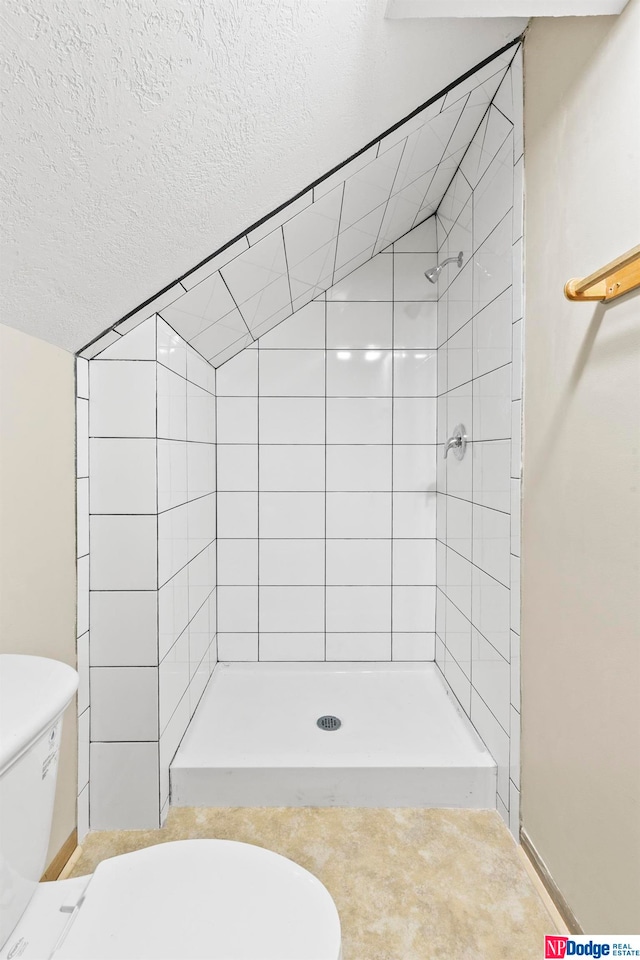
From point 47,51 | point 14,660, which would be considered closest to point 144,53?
point 47,51

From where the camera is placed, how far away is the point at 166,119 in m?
0.80

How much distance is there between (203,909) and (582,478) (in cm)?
104

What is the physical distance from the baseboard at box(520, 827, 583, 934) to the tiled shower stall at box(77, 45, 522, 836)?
0.09m

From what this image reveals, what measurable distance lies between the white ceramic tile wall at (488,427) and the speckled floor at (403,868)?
0.16m

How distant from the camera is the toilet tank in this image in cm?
79

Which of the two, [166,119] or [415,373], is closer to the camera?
[166,119]

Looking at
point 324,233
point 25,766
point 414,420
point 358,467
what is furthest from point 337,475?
point 25,766

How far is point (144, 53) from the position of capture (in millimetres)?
681

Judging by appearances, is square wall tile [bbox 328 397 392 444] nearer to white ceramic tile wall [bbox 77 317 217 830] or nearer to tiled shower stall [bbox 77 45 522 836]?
tiled shower stall [bbox 77 45 522 836]

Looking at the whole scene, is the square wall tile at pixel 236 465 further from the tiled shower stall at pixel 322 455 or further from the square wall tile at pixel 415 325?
the square wall tile at pixel 415 325

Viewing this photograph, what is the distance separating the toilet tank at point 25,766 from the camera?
2.58 ft

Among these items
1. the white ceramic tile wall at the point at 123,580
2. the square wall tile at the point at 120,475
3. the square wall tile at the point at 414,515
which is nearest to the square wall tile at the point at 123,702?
the white ceramic tile wall at the point at 123,580

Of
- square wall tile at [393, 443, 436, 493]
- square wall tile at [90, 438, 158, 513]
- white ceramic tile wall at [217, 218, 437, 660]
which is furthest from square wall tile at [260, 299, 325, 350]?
square wall tile at [90, 438, 158, 513]

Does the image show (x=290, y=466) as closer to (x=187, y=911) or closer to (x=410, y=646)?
(x=410, y=646)
